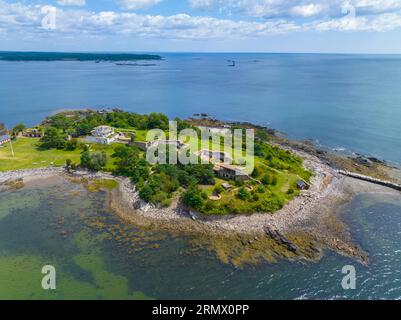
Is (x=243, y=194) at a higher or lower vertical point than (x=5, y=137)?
lower

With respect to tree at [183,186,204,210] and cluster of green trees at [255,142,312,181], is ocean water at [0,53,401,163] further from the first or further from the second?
tree at [183,186,204,210]

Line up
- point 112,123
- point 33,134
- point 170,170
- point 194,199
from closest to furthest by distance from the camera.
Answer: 1. point 194,199
2. point 170,170
3. point 33,134
4. point 112,123

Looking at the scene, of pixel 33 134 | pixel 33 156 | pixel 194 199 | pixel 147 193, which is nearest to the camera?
pixel 194 199

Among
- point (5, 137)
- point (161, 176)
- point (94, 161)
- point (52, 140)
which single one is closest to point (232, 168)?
point (161, 176)

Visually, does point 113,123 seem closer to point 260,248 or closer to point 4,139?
point 4,139

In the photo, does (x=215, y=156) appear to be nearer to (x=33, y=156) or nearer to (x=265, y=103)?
(x=33, y=156)

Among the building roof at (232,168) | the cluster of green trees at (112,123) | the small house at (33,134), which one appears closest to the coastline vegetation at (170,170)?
the cluster of green trees at (112,123)

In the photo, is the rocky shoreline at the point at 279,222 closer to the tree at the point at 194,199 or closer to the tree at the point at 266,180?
the tree at the point at 194,199
